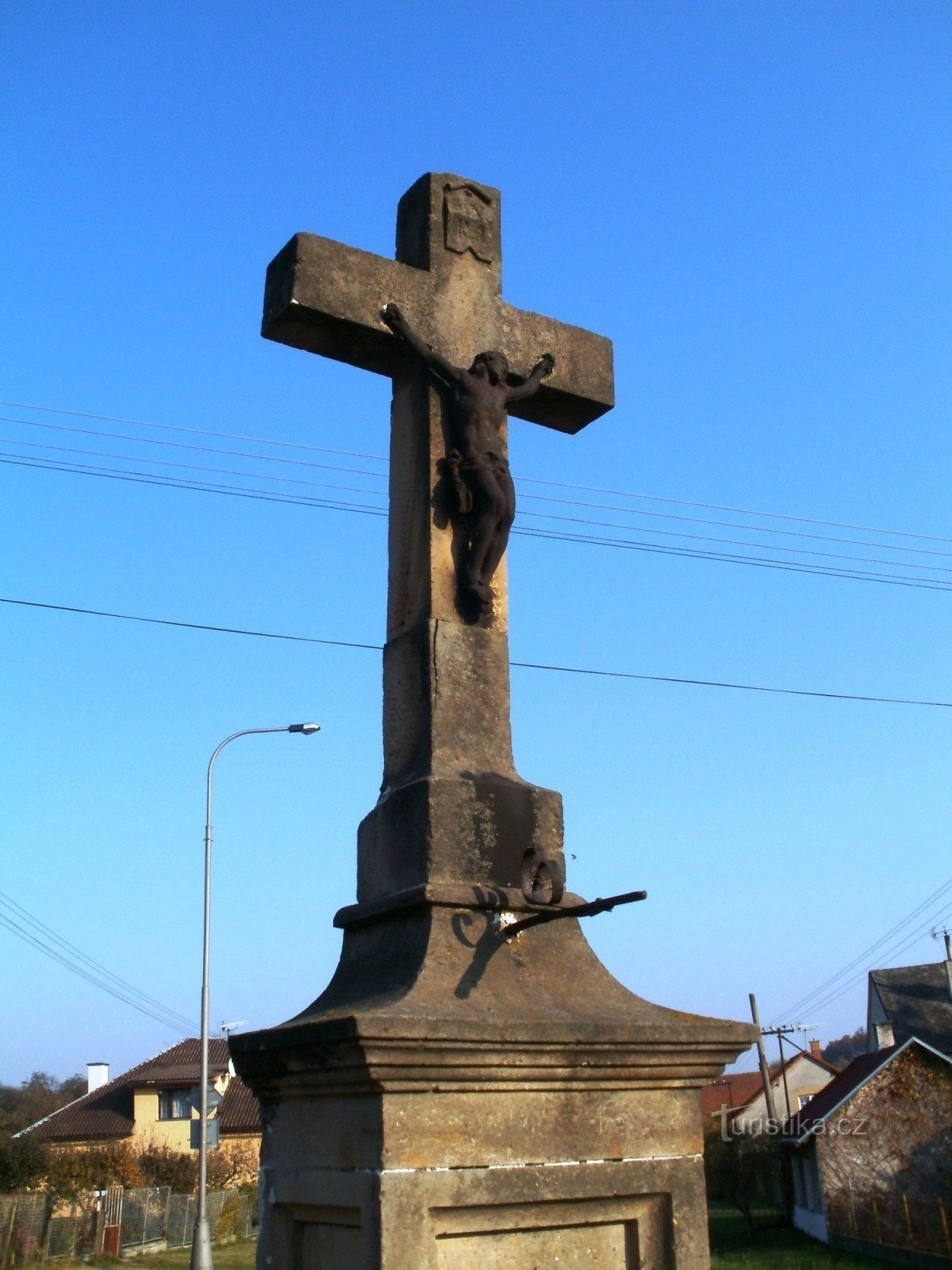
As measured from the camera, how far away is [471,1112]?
10.8 feet

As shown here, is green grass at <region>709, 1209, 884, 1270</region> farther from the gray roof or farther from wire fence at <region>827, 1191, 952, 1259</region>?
the gray roof

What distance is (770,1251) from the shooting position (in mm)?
31797

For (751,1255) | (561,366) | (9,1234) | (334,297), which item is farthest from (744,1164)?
(334,297)

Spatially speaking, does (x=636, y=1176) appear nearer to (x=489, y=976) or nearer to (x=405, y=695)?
(x=489, y=976)

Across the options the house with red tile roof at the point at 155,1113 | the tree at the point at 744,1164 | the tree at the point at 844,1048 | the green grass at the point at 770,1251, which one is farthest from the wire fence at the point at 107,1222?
the tree at the point at 844,1048

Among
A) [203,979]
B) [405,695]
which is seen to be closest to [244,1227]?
[203,979]

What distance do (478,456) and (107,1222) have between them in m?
31.0

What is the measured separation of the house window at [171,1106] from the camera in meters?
42.4

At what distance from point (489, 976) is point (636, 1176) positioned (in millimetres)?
711

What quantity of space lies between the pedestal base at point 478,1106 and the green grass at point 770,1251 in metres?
22.8

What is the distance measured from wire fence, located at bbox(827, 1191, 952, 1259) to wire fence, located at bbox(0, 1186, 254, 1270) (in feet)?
51.6

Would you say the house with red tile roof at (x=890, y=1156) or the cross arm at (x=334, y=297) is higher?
the cross arm at (x=334, y=297)

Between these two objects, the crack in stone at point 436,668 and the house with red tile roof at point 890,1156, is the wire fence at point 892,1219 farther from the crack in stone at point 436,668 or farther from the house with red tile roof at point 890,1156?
the crack in stone at point 436,668

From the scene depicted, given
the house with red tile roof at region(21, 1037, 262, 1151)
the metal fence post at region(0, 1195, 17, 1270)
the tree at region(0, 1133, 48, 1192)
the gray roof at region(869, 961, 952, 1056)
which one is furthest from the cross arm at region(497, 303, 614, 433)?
the gray roof at region(869, 961, 952, 1056)
